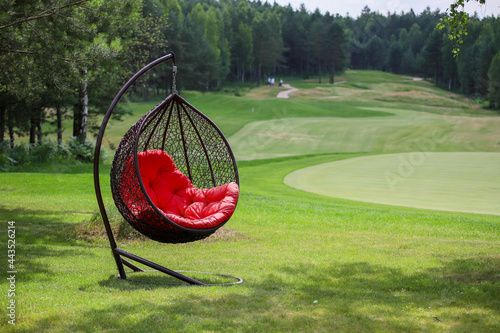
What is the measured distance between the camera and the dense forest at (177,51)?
841 centimetres

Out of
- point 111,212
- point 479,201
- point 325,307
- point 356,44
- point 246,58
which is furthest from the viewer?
point 356,44

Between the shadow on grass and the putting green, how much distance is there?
7365 millimetres

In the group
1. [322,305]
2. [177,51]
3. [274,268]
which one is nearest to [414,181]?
[274,268]

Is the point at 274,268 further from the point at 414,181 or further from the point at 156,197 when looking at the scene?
the point at 414,181

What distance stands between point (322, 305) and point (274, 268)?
167 cm

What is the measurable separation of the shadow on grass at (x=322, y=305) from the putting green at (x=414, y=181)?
24.2 feet

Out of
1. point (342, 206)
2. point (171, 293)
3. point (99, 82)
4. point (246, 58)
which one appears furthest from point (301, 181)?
point (246, 58)

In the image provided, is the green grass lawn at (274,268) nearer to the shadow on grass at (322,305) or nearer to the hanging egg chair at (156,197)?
the shadow on grass at (322,305)

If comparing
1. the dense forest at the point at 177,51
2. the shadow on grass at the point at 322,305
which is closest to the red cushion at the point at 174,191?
the shadow on grass at the point at 322,305

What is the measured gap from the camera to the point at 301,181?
55.2ft

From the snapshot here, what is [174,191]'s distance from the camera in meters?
7.18

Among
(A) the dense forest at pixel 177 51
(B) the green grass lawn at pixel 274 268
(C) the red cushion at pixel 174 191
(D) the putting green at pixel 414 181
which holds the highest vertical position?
(A) the dense forest at pixel 177 51

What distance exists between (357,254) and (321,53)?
75.6 metres

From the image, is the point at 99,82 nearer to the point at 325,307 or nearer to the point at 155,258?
the point at 155,258
